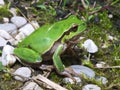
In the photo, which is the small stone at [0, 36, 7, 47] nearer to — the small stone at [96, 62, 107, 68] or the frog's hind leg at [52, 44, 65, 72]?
the frog's hind leg at [52, 44, 65, 72]

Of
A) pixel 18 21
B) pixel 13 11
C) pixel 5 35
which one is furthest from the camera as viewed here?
pixel 13 11

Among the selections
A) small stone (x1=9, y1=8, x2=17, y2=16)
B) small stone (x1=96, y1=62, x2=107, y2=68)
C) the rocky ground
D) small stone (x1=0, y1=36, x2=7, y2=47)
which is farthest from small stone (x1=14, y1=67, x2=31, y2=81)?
small stone (x1=9, y1=8, x2=17, y2=16)

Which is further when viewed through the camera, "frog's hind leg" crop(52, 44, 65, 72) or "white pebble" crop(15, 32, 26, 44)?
"white pebble" crop(15, 32, 26, 44)

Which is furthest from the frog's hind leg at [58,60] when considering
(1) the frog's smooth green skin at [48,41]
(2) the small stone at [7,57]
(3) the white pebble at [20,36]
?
(3) the white pebble at [20,36]

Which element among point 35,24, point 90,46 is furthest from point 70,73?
point 35,24

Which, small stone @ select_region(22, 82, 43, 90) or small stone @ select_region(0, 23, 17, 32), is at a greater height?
small stone @ select_region(0, 23, 17, 32)

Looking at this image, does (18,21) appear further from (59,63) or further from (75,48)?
(59,63)

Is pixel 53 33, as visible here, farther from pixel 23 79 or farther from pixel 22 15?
pixel 22 15
